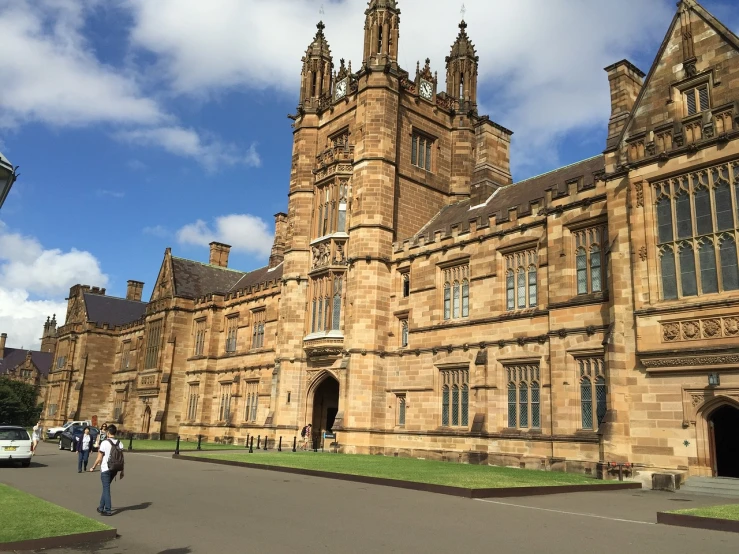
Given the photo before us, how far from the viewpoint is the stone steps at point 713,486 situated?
1662 cm

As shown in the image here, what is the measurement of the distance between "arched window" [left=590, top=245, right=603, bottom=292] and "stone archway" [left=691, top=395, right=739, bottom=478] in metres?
6.09

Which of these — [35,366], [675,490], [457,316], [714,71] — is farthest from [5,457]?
[35,366]

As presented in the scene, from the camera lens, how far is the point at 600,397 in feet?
73.9

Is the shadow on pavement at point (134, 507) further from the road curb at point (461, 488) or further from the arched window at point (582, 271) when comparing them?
the arched window at point (582, 271)

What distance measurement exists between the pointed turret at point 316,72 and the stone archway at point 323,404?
59.2ft

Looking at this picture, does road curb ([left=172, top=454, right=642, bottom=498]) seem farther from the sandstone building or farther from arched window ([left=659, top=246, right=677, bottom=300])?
arched window ([left=659, top=246, right=677, bottom=300])

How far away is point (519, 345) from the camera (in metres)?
25.8

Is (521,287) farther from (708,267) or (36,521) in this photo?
(36,521)

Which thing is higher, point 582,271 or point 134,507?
point 582,271

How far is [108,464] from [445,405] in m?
19.4

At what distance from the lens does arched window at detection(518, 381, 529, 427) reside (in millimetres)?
25438

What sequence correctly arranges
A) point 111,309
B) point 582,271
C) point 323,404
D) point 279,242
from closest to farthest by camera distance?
point 582,271, point 323,404, point 279,242, point 111,309

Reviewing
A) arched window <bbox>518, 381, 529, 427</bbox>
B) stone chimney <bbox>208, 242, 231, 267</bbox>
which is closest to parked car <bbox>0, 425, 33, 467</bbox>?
arched window <bbox>518, 381, 529, 427</bbox>

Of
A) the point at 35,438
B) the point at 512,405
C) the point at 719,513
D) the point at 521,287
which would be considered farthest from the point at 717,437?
the point at 35,438
